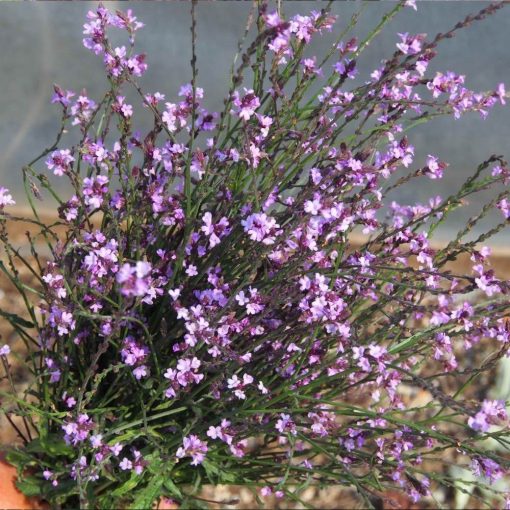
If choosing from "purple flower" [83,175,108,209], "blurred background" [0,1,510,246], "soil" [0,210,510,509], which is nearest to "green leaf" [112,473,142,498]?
"soil" [0,210,510,509]

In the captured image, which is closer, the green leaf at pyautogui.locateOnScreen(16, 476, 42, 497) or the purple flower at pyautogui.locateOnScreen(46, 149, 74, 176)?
the purple flower at pyautogui.locateOnScreen(46, 149, 74, 176)

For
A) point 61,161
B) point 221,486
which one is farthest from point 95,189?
point 221,486

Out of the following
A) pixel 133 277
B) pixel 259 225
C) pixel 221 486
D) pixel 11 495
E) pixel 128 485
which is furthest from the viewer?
pixel 221 486

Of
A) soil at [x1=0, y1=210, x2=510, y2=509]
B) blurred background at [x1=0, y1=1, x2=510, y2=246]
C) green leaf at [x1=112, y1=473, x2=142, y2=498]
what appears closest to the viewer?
green leaf at [x1=112, y1=473, x2=142, y2=498]

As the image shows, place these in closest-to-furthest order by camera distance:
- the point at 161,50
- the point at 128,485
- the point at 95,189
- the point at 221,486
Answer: the point at 95,189 → the point at 128,485 → the point at 221,486 → the point at 161,50

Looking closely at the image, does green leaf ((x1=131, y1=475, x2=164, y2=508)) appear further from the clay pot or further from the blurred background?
the blurred background

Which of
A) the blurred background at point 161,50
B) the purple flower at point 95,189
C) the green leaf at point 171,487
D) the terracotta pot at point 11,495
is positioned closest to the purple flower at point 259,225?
the purple flower at point 95,189

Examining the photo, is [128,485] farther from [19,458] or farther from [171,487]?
[19,458]

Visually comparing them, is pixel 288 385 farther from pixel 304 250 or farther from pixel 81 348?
pixel 81 348
